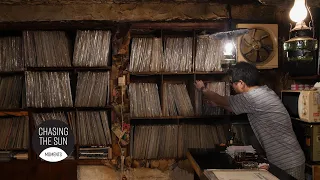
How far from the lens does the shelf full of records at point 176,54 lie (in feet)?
11.5

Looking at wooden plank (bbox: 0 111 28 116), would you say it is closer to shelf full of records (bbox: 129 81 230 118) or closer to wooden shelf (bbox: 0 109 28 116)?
wooden shelf (bbox: 0 109 28 116)

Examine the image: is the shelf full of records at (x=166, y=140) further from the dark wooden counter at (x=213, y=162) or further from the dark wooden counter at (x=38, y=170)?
the dark wooden counter at (x=38, y=170)

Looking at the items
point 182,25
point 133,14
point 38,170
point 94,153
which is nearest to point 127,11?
point 133,14

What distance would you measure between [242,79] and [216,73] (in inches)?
24.8

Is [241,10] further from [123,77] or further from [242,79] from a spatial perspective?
[123,77]

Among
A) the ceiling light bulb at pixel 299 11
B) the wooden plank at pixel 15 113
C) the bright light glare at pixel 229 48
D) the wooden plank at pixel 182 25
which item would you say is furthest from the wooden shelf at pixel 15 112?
the ceiling light bulb at pixel 299 11

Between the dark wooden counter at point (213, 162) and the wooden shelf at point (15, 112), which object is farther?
the wooden shelf at point (15, 112)

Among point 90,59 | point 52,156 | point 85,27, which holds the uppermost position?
point 85,27

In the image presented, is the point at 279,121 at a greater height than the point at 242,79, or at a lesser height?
lesser

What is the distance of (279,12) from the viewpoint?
356 centimetres

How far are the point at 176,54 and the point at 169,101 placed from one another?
52 centimetres

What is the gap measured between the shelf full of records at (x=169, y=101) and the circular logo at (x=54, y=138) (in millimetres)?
706

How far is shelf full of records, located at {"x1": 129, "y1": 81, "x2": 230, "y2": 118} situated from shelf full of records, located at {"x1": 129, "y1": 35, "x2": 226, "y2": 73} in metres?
0.19

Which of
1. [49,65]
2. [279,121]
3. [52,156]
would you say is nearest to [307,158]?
[279,121]
